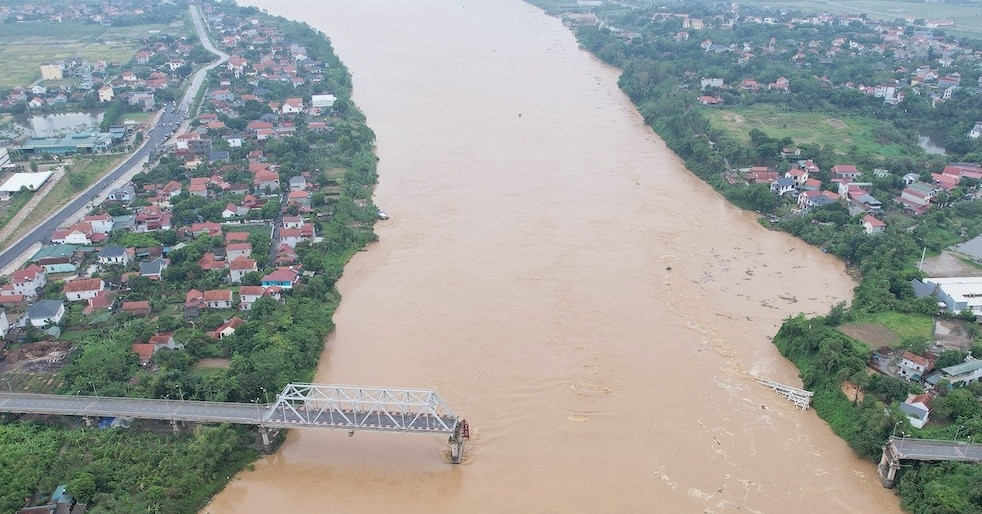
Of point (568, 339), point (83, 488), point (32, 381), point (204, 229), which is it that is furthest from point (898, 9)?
point (83, 488)

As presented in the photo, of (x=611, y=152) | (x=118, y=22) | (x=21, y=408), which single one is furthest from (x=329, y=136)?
(x=118, y=22)

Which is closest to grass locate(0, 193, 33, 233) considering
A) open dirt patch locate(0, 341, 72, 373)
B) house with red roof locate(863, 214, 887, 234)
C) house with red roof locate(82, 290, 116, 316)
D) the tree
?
house with red roof locate(82, 290, 116, 316)

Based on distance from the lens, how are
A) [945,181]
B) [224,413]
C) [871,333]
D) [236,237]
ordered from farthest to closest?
[945,181] < [236,237] < [871,333] < [224,413]

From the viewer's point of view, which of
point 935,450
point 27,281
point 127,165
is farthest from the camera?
point 127,165

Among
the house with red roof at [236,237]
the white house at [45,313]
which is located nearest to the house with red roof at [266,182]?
the house with red roof at [236,237]

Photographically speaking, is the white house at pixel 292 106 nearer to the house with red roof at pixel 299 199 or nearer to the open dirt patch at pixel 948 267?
the house with red roof at pixel 299 199

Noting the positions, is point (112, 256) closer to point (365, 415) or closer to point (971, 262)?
point (365, 415)

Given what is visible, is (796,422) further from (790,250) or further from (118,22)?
(118,22)
